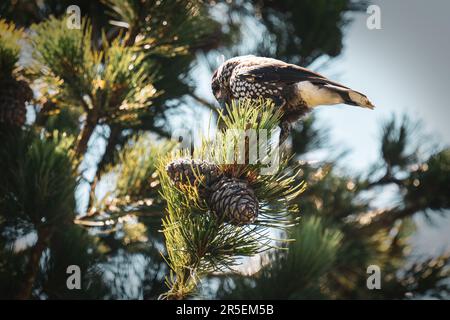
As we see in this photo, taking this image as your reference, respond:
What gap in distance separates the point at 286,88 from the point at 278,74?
4 centimetres

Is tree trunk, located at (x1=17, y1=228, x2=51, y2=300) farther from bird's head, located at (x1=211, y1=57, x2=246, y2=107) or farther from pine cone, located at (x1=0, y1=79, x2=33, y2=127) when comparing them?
bird's head, located at (x1=211, y1=57, x2=246, y2=107)

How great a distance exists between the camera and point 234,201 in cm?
132

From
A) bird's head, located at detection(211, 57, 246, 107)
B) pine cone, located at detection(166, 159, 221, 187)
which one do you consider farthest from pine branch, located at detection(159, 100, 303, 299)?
bird's head, located at detection(211, 57, 246, 107)

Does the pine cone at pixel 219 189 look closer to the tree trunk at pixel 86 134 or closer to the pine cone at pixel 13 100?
the tree trunk at pixel 86 134

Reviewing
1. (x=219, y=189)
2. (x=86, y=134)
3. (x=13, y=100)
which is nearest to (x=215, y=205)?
(x=219, y=189)

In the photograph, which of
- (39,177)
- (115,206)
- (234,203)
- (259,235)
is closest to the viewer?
(234,203)

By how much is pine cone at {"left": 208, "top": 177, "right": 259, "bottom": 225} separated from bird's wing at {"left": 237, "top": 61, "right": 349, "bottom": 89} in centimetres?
44

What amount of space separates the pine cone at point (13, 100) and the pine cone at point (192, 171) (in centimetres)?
101

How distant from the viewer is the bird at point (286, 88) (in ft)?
5.68

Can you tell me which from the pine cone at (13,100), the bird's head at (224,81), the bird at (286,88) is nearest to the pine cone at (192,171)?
the bird at (286,88)

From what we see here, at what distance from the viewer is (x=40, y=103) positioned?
2436 mm

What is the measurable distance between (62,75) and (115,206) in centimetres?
47
